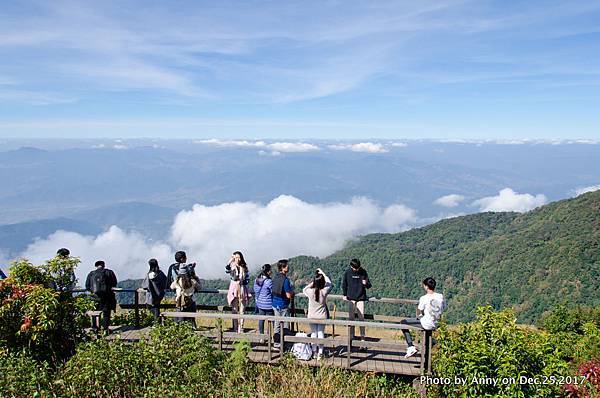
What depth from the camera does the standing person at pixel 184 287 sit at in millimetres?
9359

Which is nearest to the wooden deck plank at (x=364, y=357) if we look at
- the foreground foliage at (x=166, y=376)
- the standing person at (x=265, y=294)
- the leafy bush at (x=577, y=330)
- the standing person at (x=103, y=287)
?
the foreground foliage at (x=166, y=376)

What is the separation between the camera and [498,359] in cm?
564

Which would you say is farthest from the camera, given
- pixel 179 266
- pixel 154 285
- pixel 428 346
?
pixel 154 285

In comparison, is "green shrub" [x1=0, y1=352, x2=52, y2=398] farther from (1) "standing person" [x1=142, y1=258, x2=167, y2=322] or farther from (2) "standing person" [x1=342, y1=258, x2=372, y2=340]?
(2) "standing person" [x1=342, y1=258, x2=372, y2=340]

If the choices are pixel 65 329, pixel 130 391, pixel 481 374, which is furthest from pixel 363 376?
pixel 65 329

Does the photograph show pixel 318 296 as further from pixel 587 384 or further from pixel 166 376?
pixel 587 384

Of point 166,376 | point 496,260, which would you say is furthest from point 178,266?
point 496,260

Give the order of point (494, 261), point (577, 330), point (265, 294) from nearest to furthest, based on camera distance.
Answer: point (265, 294) → point (577, 330) → point (494, 261)

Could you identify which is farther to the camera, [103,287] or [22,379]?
[103,287]

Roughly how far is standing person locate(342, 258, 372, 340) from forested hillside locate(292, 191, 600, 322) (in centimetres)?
5086

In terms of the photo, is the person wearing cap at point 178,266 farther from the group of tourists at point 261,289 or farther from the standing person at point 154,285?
the standing person at point 154,285

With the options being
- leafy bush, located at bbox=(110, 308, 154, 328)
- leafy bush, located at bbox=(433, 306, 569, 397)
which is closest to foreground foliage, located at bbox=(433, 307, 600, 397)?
leafy bush, located at bbox=(433, 306, 569, 397)

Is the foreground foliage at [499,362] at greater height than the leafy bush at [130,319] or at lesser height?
greater

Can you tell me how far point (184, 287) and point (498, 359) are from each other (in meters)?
6.27
